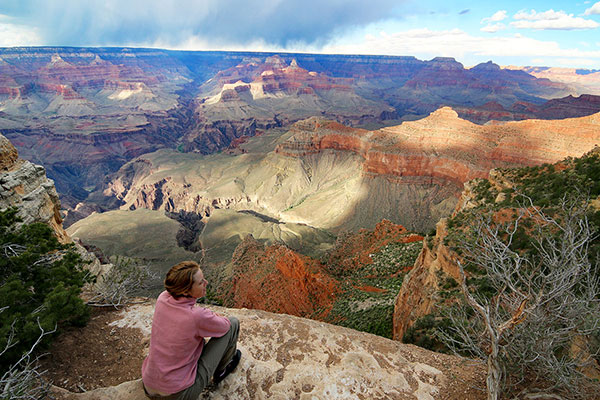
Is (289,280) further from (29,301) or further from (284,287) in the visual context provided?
(29,301)

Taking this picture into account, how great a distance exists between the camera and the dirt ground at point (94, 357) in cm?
552

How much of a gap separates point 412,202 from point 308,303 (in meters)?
42.6

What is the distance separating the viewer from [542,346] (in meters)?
4.72

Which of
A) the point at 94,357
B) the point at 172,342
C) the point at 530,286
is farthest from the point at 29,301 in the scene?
the point at 530,286

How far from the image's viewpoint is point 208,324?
4.49m

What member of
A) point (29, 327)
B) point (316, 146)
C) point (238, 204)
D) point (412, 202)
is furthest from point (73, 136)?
point (29, 327)

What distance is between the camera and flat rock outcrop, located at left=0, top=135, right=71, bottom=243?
42.6 feet

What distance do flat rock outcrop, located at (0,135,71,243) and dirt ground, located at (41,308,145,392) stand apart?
9.49m

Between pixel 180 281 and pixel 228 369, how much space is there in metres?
2.44

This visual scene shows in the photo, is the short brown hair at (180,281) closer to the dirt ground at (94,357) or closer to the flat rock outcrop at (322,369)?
the flat rock outcrop at (322,369)

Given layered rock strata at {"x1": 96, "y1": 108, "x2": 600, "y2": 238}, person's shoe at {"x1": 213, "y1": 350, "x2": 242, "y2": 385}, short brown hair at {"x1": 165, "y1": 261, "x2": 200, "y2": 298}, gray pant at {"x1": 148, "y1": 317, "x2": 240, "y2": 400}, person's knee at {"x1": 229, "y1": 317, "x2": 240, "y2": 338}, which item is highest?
short brown hair at {"x1": 165, "y1": 261, "x2": 200, "y2": 298}

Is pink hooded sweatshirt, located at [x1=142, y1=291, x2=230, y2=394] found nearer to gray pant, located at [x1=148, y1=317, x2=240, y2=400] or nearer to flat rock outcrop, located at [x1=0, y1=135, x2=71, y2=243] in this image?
gray pant, located at [x1=148, y1=317, x2=240, y2=400]

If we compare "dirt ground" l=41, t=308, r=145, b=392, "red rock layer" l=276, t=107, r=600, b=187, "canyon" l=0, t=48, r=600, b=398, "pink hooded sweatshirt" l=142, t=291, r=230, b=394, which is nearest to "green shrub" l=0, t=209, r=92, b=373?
"dirt ground" l=41, t=308, r=145, b=392

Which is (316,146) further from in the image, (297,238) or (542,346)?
(542,346)
